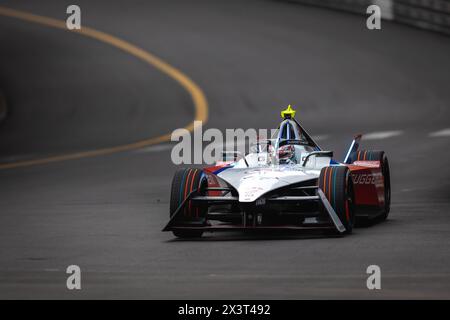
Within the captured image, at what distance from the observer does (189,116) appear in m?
29.8

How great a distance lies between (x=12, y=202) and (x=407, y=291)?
9708 millimetres

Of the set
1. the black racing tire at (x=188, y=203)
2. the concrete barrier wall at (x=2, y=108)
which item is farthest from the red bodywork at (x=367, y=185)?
the concrete barrier wall at (x=2, y=108)

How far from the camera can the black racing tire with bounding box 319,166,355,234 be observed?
501 inches

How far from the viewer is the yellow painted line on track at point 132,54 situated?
24344mm

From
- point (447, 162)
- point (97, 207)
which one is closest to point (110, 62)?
point (447, 162)

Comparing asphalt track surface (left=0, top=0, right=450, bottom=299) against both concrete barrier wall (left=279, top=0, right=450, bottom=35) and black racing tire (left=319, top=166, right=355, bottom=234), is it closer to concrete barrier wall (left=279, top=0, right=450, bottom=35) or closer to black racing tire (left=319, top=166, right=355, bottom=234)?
black racing tire (left=319, top=166, right=355, bottom=234)

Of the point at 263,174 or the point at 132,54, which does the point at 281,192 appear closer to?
the point at 263,174

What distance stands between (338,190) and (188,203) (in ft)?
5.62

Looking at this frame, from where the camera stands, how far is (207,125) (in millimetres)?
28359

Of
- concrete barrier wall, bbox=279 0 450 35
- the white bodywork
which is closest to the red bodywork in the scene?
the white bodywork

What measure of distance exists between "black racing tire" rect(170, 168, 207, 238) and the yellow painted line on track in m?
10.4

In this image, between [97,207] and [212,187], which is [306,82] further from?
[212,187]

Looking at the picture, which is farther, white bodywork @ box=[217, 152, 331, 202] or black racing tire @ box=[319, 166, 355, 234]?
white bodywork @ box=[217, 152, 331, 202]

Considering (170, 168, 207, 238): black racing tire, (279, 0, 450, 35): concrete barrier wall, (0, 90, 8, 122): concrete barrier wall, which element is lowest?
(170, 168, 207, 238): black racing tire
